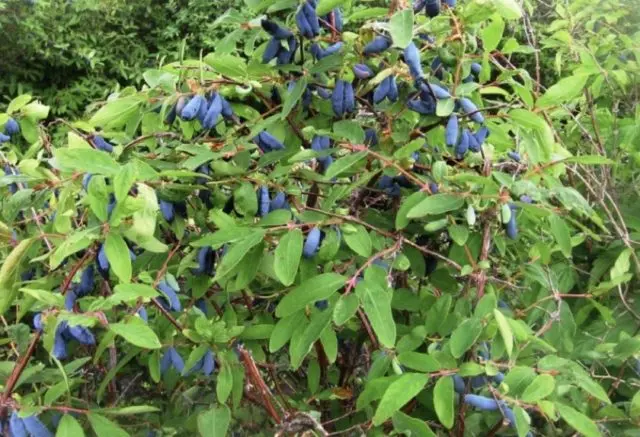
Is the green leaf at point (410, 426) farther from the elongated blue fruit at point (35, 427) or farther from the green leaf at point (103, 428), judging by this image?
the elongated blue fruit at point (35, 427)

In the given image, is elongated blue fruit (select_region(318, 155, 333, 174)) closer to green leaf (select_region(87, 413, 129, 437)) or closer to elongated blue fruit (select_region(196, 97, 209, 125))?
elongated blue fruit (select_region(196, 97, 209, 125))

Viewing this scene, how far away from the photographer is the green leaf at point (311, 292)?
116 centimetres

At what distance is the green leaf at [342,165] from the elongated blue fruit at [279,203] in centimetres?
10

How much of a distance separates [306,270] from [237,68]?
39cm

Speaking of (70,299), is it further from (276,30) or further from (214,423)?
(276,30)

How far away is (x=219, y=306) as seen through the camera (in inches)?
60.4

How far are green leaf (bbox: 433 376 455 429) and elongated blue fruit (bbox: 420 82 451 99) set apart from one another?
1.50 feet

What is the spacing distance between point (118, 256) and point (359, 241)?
14.9 inches

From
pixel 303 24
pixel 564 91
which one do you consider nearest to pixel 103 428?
pixel 303 24

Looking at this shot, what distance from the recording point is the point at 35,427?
46.1 inches

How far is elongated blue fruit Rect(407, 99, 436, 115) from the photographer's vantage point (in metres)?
1.29

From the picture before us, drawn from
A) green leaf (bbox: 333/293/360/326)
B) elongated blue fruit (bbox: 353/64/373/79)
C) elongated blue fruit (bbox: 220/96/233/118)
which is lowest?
green leaf (bbox: 333/293/360/326)

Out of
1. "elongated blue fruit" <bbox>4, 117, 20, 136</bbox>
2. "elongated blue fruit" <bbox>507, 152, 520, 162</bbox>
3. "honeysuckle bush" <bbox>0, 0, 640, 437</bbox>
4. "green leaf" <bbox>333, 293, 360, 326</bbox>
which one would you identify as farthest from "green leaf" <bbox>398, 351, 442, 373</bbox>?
"elongated blue fruit" <bbox>4, 117, 20, 136</bbox>

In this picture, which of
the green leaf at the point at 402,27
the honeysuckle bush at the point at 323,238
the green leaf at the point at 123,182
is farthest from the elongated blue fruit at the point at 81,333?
the green leaf at the point at 402,27
